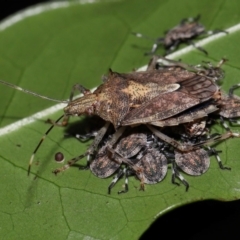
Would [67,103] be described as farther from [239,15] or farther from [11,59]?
[239,15]

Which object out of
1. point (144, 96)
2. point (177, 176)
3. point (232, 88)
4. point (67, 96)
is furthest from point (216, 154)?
point (67, 96)

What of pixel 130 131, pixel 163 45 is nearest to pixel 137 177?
pixel 130 131

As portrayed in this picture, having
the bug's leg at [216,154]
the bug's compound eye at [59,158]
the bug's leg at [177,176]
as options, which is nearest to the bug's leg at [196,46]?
the bug's leg at [216,154]

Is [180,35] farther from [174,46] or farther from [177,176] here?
[177,176]

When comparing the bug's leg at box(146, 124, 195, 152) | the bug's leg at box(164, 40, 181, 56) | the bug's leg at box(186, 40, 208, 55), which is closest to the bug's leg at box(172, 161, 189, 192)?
the bug's leg at box(146, 124, 195, 152)

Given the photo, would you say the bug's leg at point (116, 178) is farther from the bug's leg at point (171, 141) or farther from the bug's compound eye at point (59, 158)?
the bug's compound eye at point (59, 158)

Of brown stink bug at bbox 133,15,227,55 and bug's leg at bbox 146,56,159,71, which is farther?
brown stink bug at bbox 133,15,227,55

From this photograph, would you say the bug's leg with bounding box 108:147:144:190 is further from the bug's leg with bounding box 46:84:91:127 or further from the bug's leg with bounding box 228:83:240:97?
the bug's leg with bounding box 228:83:240:97
